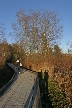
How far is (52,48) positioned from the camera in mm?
38500

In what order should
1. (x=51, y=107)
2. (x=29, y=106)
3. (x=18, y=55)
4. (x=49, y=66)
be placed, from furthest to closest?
1. (x=18, y=55)
2. (x=49, y=66)
3. (x=51, y=107)
4. (x=29, y=106)

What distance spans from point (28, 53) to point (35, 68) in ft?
25.2

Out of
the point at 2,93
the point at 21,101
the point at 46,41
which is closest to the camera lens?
the point at 21,101

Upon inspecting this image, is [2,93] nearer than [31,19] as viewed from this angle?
Yes

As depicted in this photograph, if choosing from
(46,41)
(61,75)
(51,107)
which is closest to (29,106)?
(51,107)

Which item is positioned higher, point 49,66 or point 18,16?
point 18,16

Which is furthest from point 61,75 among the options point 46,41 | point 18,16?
point 18,16

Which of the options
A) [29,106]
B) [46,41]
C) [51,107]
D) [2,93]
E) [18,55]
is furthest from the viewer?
[18,55]

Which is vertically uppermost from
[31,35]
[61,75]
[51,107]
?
[31,35]

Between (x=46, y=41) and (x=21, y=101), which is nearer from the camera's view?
(x=21, y=101)

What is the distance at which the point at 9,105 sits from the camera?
35.7 feet

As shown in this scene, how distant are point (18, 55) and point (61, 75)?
108 feet

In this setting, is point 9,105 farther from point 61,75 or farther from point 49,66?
point 49,66

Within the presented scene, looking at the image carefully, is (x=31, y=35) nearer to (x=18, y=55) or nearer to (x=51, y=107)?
(x=18, y=55)
